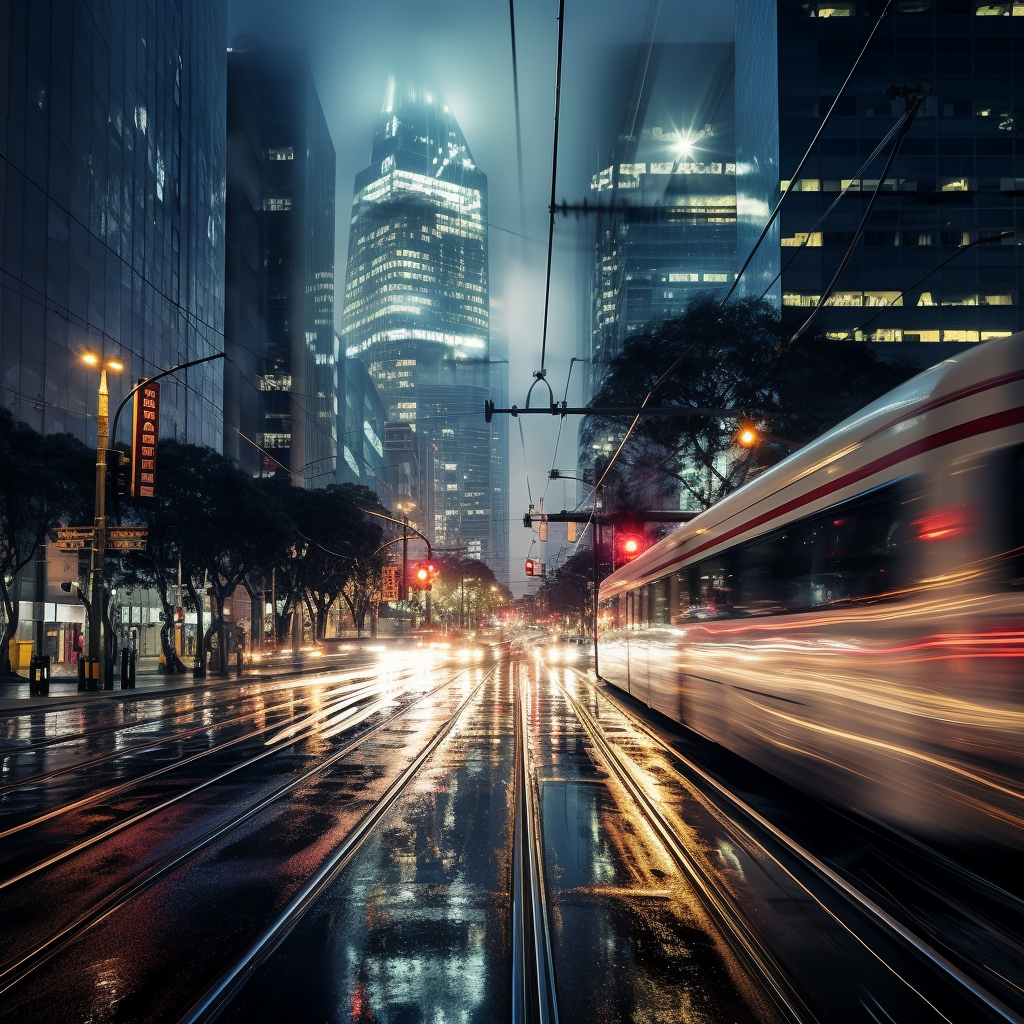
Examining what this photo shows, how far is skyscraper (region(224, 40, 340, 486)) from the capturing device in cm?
9675

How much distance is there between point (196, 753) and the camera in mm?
13547

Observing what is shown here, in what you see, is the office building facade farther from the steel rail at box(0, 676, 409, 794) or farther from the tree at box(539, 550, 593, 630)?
the steel rail at box(0, 676, 409, 794)

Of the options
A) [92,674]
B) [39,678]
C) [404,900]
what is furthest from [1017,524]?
[92,674]

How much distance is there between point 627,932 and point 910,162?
66563mm

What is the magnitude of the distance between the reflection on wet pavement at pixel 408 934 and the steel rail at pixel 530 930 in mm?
82

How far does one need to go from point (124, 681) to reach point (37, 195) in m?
22.9

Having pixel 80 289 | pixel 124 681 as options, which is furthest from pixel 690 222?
pixel 124 681

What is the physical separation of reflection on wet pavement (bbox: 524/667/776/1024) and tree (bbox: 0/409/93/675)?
25.9 meters

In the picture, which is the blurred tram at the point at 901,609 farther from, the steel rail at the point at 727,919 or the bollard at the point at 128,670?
the bollard at the point at 128,670

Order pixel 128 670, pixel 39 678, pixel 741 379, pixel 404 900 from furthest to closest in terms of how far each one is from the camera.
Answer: pixel 741 379
pixel 128 670
pixel 39 678
pixel 404 900

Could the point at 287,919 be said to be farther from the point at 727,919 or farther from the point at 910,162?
the point at 910,162

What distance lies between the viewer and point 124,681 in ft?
98.5

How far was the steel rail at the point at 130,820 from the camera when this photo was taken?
263 inches

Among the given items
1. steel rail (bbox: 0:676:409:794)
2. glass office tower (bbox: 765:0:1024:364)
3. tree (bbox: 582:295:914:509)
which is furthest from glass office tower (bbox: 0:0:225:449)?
glass office tower (bbox: 765:0:1024:364)
